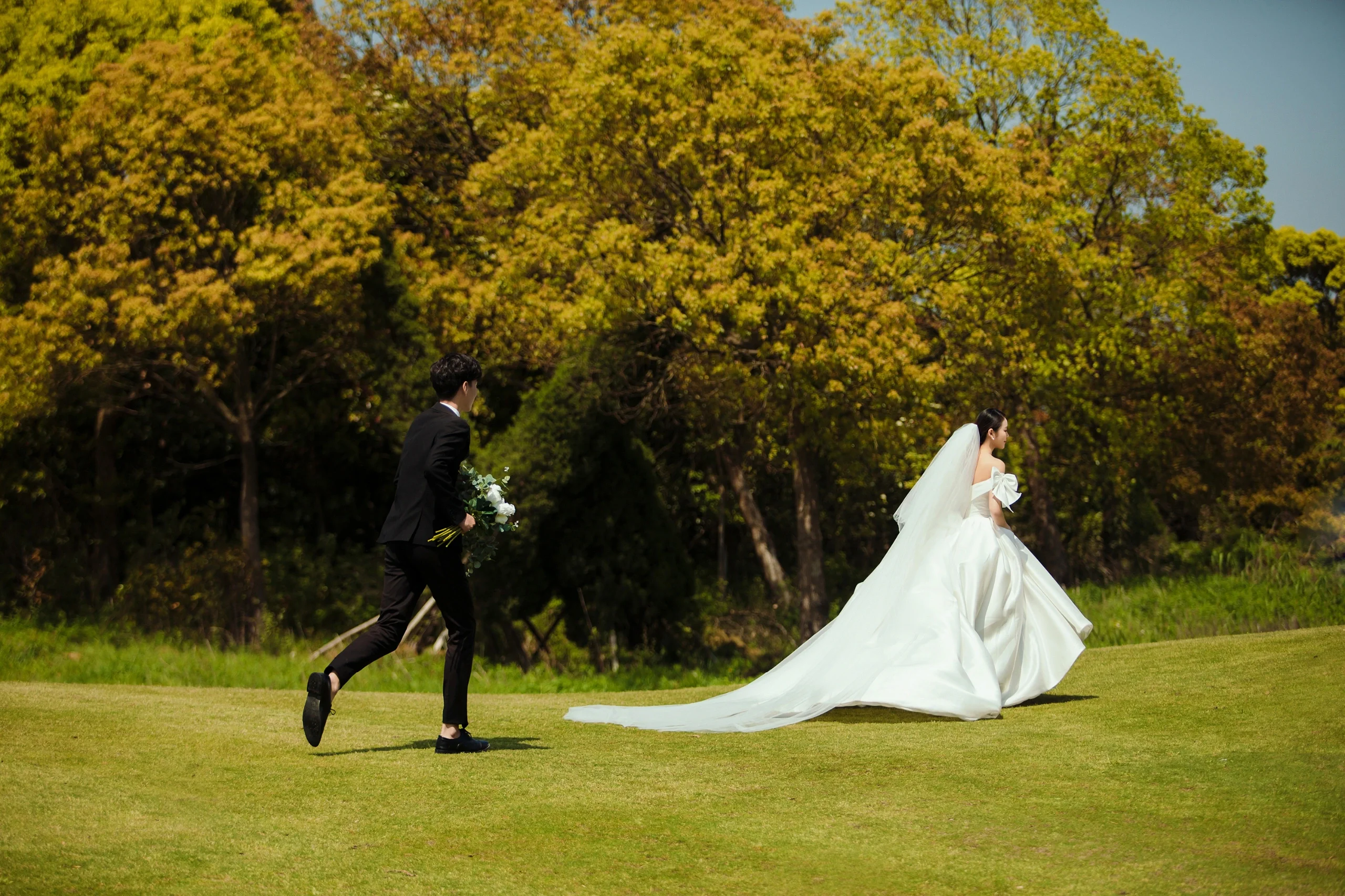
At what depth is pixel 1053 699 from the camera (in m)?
8.64

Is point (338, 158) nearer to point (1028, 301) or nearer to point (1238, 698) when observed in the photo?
point (1028, 301)

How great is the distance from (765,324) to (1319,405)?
14.6 meters

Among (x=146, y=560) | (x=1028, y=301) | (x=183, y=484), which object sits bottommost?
(x=146, y=560)

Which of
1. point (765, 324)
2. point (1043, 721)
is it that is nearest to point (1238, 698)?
point (1043, 721)

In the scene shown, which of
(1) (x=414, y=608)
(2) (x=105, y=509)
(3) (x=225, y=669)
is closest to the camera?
(1) (x=414, y=608)

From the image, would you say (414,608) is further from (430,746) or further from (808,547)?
(808,547)

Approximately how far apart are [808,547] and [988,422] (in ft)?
33.0

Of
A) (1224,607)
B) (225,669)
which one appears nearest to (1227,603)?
(1224,607)

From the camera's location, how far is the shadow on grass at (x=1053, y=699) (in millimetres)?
8398

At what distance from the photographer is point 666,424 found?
2164 cm

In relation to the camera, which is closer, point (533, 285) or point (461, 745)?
point (461, 745)

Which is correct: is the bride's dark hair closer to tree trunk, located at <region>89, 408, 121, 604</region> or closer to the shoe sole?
the shoe sole

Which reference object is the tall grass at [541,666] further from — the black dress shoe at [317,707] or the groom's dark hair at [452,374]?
the groom's dark hair at [452,374]

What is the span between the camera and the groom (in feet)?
21.2
